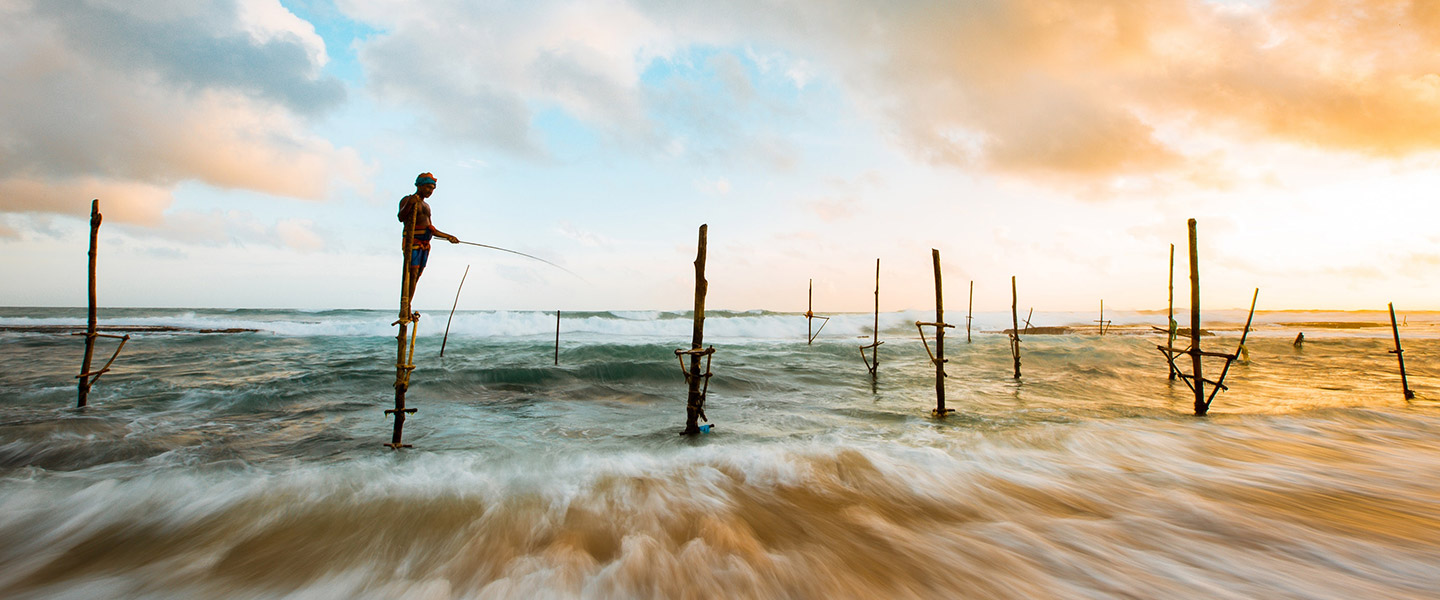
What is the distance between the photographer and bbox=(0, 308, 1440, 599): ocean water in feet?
14.2

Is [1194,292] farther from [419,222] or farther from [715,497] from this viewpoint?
[419,222]

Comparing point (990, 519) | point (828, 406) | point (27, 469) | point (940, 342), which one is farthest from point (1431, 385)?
point (27, 469)

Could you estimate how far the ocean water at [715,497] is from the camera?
4.33m

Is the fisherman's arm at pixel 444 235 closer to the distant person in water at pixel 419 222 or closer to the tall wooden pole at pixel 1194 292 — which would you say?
the distant person in water at pixel 419 222

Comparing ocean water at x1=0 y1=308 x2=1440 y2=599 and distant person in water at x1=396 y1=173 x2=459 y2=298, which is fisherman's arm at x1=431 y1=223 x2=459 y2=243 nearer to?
distant person in water at x1=396 y1=173 x2=459 y2=298

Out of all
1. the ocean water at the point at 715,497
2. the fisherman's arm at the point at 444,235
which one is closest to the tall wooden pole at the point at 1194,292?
the ocean water at the point at 715,497

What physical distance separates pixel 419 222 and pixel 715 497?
197 inches

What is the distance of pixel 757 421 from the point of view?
1048 cm

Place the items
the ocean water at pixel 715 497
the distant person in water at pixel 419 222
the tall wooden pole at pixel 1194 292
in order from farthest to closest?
the tall wooden pole at pixel 1194 292
the distant person in water at pixel 419 222
the ocean water at pixel 715 497

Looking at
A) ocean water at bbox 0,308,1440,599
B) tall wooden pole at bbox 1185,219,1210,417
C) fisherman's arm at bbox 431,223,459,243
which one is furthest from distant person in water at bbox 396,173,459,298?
tall wooden pole at bbox 1185,219,1210,417

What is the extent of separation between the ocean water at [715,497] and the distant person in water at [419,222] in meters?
2.65

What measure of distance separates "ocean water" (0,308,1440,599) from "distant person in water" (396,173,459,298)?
2.65m

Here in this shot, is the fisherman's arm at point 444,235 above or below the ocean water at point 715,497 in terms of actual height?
above

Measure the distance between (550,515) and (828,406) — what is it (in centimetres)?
785
